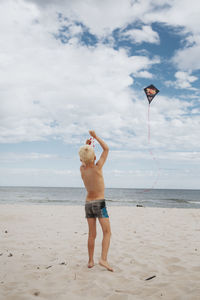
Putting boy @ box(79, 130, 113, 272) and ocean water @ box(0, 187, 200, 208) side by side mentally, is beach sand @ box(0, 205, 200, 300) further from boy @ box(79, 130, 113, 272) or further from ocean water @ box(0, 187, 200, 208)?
ocean water @ box(0, 187, 200, 208)

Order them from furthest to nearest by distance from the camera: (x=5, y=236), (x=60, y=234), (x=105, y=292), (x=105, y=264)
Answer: (x=60, y=234), (x=5, y=236), (x=105, y=264), (x=105, y=292)

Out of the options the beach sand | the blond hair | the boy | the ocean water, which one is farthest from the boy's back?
the ocean water

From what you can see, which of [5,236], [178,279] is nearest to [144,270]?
[178,279]

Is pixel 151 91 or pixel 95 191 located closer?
pixel 95 191

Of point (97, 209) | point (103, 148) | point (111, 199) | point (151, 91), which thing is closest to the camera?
point (97, 209)

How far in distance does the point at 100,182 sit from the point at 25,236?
378 centimetres

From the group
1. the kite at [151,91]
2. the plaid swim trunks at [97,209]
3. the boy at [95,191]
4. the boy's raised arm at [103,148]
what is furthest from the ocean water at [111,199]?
the boy's raised arm at [103,148]

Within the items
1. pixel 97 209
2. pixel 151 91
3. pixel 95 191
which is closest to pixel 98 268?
pixel 97 209

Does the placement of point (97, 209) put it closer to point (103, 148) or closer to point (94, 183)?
point (94, 183)

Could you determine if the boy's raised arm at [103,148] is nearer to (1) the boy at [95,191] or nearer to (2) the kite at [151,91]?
(1) the boy at [95,191]

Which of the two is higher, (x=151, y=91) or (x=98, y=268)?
(x=151, y=91)

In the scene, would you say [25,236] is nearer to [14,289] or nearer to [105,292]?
[14,289]

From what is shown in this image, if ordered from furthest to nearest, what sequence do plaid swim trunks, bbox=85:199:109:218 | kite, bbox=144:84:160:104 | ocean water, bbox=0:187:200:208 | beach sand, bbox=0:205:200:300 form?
ocean water, bbox=0:187:200:208 < kite, bbox=144:84:160:104 < plaid swim trunks, bbox=85:199:109:218 < beach sand, bbox=0:205:200:300

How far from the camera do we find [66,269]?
3.94 m
